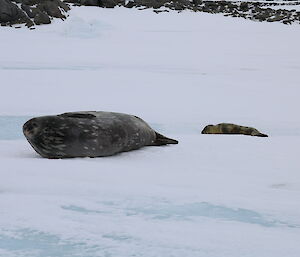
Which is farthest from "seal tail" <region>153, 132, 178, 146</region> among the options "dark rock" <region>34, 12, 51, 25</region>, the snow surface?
"dark rock" <region>34, 12, 51, 25</region>

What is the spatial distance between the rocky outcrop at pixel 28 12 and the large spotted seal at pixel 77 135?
1422 cm

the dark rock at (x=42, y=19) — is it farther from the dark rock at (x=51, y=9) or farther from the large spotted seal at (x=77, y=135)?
the large spotted seal at (x=77, y=135)

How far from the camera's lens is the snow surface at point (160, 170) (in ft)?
6.90

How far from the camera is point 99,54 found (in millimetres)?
12750

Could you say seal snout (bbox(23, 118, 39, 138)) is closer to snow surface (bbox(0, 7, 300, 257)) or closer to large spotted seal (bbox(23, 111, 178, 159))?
large spotted seal (bbox(23, 111, 178, 159))

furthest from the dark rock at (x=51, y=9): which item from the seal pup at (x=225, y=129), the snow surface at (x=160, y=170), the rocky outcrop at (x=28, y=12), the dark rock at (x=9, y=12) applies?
the seal pup at (x=225, y=129)

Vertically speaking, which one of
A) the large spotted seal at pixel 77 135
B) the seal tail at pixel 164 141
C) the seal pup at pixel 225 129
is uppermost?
the large spotted seal at pixel 77 135

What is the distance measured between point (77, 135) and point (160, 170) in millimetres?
768

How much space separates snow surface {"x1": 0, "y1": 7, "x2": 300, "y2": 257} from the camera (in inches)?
82.8

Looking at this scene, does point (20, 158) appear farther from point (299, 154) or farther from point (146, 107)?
point (146, 107)

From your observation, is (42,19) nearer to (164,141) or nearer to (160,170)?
(164,141)

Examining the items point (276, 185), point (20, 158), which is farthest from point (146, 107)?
point (276, 185)

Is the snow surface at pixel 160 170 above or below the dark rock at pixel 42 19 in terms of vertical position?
below

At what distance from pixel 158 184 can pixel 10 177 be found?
92 cm
